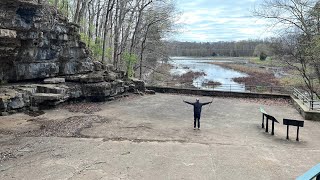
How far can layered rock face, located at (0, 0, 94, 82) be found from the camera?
15.6 m

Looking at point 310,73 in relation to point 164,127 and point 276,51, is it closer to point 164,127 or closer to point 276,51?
point 276,51

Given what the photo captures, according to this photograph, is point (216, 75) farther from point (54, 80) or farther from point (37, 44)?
point (37, 44)

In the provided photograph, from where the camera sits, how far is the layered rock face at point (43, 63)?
616 inches

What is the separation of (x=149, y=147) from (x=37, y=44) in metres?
11.6

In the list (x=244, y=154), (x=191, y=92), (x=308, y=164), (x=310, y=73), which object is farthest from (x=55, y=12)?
(x=310, y=73)

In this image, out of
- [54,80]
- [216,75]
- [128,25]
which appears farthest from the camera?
[216,75]

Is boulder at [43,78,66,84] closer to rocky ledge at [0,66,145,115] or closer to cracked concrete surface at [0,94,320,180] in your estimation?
rocky ledge at [0,66,145,115]

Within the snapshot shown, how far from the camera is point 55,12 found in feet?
64.3

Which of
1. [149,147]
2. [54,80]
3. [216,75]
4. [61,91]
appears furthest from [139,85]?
[216,75]

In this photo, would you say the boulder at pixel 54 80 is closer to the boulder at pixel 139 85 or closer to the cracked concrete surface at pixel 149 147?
the cracked concrete surface at pixel 149 147

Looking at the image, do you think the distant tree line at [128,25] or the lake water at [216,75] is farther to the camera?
the lake water at [216,75]

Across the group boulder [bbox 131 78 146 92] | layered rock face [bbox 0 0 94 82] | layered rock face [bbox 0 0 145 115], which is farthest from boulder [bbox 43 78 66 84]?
boulder [bbox 131 78 146 92]

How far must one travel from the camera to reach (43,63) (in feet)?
63.0

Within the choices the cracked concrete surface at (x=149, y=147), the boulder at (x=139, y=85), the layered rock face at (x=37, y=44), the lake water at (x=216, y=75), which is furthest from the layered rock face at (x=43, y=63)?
the lake water at (x=216, y=75)
